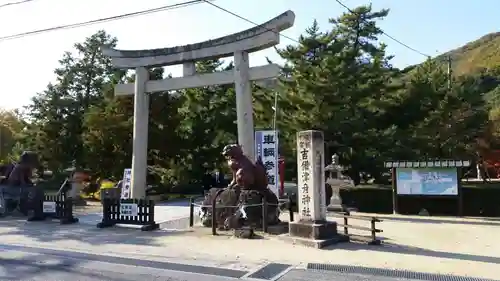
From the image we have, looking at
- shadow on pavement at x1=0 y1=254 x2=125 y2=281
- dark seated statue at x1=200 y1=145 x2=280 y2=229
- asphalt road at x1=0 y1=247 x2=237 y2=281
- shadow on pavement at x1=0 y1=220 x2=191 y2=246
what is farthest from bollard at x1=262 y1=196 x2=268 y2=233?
shadow on pavement at x1=0 y1=254 x2=125 y2=281

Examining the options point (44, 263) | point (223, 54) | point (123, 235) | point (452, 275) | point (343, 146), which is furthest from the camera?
point (343, 146)

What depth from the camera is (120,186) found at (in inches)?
790

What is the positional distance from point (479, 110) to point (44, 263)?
23.0 m

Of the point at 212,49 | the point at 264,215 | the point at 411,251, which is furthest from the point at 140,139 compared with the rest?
the point at 411,251

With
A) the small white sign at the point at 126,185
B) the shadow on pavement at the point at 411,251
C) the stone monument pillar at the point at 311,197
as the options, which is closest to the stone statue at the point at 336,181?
the stone monument pillar at the point at 311,197

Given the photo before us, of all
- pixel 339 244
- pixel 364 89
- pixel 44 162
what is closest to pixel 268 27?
pixel 364 89

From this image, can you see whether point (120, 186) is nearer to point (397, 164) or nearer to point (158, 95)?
point (158, 95)

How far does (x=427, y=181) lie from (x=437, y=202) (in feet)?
6.39

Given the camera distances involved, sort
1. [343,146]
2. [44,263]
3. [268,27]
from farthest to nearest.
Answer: [343,146]
[268,27]
[44,263]

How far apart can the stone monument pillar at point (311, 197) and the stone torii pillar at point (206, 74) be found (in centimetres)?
585

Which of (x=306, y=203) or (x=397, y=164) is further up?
(x=397, y=164)

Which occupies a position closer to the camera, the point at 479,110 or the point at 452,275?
the point at 452,275

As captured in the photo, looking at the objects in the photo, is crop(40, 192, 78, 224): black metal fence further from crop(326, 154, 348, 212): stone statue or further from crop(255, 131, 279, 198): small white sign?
crop(326, 154, 348, 212): stone statue

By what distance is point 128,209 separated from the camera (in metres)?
12.1
